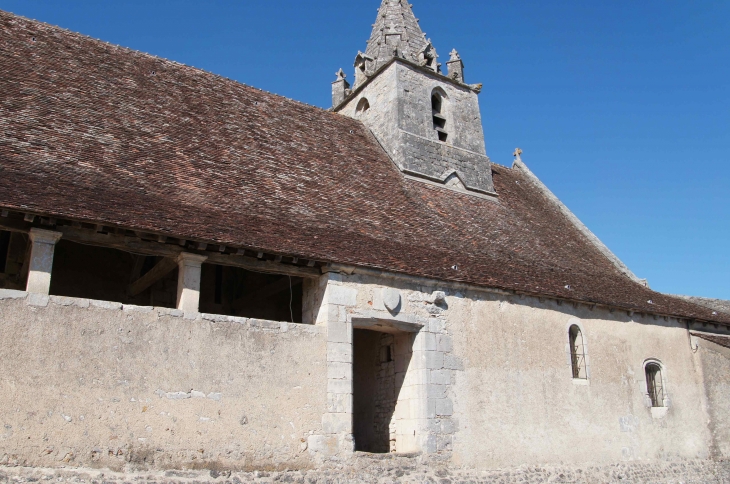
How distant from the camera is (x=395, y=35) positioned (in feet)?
51.6

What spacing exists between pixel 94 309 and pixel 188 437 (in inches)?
70.7

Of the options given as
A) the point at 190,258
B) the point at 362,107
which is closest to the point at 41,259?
the point at 190,258

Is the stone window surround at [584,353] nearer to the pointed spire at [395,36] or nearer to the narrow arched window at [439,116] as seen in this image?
the narrow arched window at [439,116]

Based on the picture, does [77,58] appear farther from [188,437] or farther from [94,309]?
[188,437]

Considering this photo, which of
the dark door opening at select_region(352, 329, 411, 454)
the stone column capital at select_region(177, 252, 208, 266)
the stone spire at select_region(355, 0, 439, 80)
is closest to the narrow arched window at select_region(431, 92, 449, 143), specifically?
the stone spire at select_region(355, 0, 439, 80)

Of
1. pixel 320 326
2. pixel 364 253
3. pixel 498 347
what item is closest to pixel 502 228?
pixel 498 347

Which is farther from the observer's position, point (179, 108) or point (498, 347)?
point (179, 108)

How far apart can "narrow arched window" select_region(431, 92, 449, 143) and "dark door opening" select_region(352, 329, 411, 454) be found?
572 centimetres

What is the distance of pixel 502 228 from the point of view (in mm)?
13297

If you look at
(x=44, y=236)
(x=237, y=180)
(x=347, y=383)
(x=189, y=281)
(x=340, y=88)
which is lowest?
(x=347, y=383)

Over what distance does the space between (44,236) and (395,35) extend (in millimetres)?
10403

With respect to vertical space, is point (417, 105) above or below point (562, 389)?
above

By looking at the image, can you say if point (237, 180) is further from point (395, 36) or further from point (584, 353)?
point (395, 36)

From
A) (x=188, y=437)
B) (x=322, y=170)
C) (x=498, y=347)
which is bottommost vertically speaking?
(x=188, y=437)
